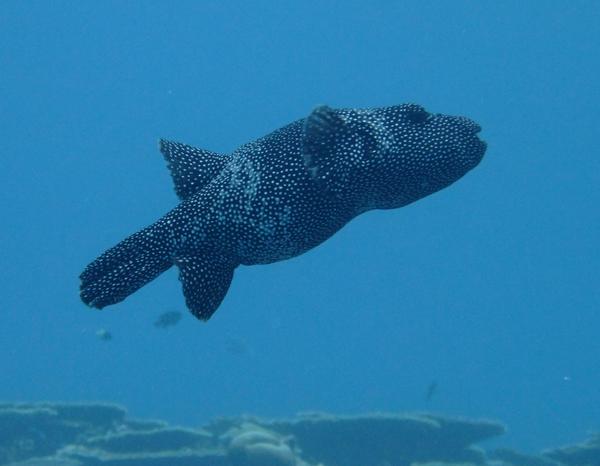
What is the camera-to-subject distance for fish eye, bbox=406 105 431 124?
4.04 m

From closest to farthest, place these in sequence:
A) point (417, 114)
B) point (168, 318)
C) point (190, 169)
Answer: point (417, 114), point (190, 169), point (168, 318)

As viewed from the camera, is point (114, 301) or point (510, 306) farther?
point (510, 306)

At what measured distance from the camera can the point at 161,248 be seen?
4.00 m

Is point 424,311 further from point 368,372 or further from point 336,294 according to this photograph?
point 368,372

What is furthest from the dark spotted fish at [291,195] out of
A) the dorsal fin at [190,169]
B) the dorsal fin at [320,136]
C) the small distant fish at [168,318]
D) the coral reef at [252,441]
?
the small distant fish at [168,318]

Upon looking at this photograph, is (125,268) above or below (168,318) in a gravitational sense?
below

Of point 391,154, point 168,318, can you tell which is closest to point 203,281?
point 391,154

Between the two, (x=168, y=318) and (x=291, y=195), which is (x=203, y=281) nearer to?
(x=291, y=195)

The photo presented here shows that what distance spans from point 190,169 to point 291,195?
2.90ft

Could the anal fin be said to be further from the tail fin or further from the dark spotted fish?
the tail fin

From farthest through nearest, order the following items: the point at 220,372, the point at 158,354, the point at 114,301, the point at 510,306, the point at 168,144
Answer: the point at 510,306, the point at 158,354, the point at 220,372, the point at 168,144, the point at 114,301

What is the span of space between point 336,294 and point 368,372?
3694 centimetres

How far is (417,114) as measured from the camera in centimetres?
406

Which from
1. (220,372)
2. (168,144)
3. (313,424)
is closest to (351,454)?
A: (313,424)
